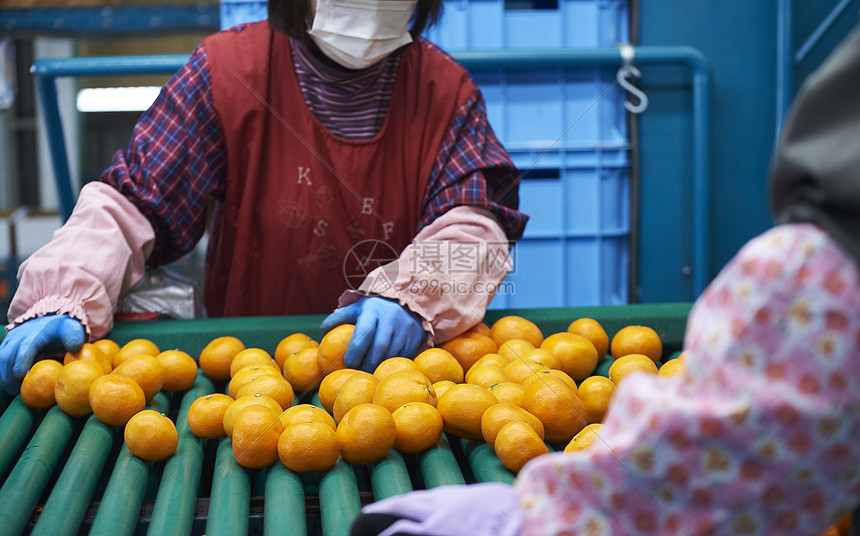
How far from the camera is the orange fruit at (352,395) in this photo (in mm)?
1329

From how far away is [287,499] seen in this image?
3.53 feet

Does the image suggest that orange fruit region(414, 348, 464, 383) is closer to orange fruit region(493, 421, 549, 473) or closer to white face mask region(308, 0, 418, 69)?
orange fruit region(493, 421, 549, 473)

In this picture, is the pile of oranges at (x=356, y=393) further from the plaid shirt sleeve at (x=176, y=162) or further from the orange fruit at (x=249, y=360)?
the plaid shirt sleeve at (x=176, y=162)

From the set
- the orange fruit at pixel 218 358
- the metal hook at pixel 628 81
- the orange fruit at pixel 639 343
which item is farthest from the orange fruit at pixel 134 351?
the metal hook at pixel 628 81

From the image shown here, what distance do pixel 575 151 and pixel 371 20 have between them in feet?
5.20

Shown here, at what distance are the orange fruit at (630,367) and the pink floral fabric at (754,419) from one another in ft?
2.76

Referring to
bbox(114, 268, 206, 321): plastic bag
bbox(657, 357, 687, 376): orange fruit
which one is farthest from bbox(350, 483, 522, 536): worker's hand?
bbox(114, 268, 206, 321): plastic bag

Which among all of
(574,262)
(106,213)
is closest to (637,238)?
(574,262)

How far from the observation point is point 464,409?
50.4 inches

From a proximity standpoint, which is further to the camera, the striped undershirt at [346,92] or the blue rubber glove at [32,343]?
the striped undershirt at [346,92]

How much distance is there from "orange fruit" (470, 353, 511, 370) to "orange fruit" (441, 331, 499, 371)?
0.24ft

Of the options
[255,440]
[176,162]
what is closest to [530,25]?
[176,162]

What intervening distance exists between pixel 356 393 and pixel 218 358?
446mm

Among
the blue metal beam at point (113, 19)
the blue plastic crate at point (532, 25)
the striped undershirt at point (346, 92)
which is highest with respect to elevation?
the blue metal beam at point (113, 19)
